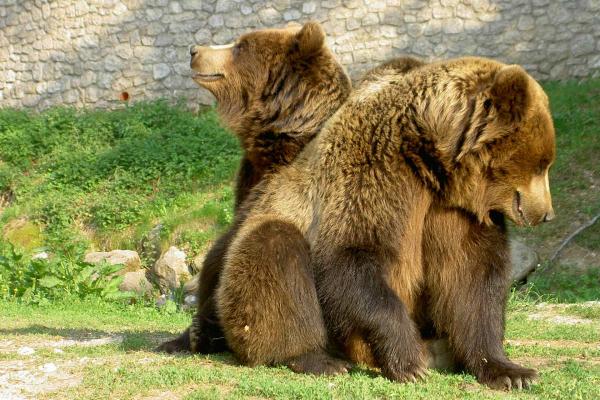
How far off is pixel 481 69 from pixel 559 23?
1359cm

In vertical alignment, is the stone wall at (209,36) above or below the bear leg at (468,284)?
below

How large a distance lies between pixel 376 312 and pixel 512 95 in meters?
1.32

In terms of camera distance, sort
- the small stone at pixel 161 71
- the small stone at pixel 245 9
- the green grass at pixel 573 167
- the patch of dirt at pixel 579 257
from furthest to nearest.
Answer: the small stone at pixel 161 71, the small stone at pixel 245 9, the green grass at pixel 573 167, the patch of dirt at pixel 579 257

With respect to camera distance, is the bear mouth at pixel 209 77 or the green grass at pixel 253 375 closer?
the green grass at pixel 253 375

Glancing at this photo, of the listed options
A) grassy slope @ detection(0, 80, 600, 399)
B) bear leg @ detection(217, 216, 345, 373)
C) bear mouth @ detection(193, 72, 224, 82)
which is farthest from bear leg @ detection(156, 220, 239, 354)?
bear mouth @ detection(193, 72, 224, 82)

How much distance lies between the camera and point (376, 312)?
4543mm

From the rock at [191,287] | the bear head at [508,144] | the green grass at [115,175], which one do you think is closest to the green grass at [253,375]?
the bear head at [508,144]

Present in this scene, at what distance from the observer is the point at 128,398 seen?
171 inches

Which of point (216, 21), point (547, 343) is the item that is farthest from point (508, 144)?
point (216, 21)

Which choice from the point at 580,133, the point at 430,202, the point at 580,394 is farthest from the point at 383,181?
the point at 580,133

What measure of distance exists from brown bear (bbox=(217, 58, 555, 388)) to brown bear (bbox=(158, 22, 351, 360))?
21.8 inches

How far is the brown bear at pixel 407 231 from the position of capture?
4.57 meters

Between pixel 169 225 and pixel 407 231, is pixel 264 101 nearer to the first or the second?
pixel 407 231

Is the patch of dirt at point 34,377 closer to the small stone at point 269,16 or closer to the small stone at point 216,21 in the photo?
the small stone at point 269,16
